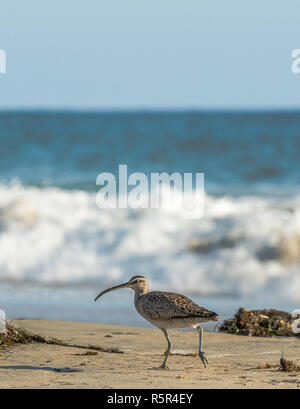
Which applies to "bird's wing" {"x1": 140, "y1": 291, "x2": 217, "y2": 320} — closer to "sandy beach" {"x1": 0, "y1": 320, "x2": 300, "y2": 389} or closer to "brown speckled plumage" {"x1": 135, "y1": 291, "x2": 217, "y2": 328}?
"brown speckled plumage" {"x1": 135, "y1": 291, "x2": 217, "y2": 328}

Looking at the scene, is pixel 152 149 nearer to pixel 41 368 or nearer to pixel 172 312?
pixel 172 312

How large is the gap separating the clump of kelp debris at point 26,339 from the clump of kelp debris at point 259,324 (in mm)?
1648

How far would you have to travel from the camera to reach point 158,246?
1541cm

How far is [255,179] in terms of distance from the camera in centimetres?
2511

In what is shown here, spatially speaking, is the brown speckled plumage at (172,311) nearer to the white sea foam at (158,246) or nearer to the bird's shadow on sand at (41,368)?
the bird's shadow on sand at (41,368)

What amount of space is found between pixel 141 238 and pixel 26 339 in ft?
25.6

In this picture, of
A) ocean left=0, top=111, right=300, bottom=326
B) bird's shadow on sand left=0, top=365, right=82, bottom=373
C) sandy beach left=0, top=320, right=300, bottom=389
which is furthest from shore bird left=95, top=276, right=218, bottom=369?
ocean left=0, top=111, right=300, bottom=326

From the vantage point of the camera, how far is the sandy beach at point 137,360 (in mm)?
6660

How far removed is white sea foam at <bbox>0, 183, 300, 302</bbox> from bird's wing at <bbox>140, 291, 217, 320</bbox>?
184 inches

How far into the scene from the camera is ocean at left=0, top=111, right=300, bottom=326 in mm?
12000

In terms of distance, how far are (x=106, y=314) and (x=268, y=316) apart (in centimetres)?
205

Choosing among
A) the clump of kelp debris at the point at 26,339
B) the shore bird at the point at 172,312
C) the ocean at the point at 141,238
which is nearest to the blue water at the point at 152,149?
the ocean at the point at 141,238

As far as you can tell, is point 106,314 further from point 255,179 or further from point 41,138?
point 41,138
